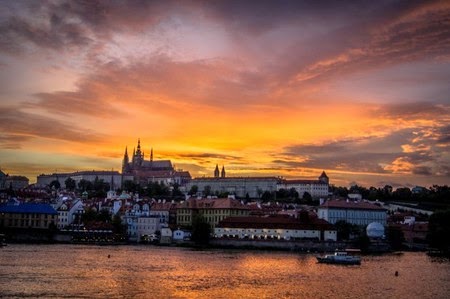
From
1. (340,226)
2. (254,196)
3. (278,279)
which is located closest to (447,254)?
(340,226)

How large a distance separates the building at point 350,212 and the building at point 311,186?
62.6 meters

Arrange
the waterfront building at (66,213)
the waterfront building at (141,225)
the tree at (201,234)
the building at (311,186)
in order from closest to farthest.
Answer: the tree at (201,234) → the waterfront building at (141,225) → the waterfront building at (66,213) → the building at (311,186)

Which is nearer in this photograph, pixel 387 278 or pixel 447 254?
pixel 387 278

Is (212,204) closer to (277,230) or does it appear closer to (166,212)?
(166,212)

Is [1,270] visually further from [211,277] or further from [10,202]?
[10,202]

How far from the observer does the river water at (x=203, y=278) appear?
112 ft

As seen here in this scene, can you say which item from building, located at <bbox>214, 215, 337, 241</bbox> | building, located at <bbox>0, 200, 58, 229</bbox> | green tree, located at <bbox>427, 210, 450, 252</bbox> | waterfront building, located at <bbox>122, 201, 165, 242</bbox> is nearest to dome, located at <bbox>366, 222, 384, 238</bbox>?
building, located at <bbox>214, 215, 337, 241</bbox>

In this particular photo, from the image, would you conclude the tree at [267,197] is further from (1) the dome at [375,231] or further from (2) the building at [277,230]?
(2) the building at [277,230]

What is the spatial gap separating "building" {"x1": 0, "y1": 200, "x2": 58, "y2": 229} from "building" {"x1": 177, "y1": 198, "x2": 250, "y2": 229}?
20.5 meters

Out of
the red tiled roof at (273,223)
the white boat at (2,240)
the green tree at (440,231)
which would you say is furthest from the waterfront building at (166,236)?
the green tree at (440,231)

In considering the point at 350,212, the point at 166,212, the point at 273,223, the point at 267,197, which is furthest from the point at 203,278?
the point at 267,197

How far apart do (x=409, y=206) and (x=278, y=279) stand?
10997 centimetres

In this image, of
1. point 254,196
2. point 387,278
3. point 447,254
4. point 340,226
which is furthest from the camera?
point 254,196

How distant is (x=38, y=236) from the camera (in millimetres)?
84938
